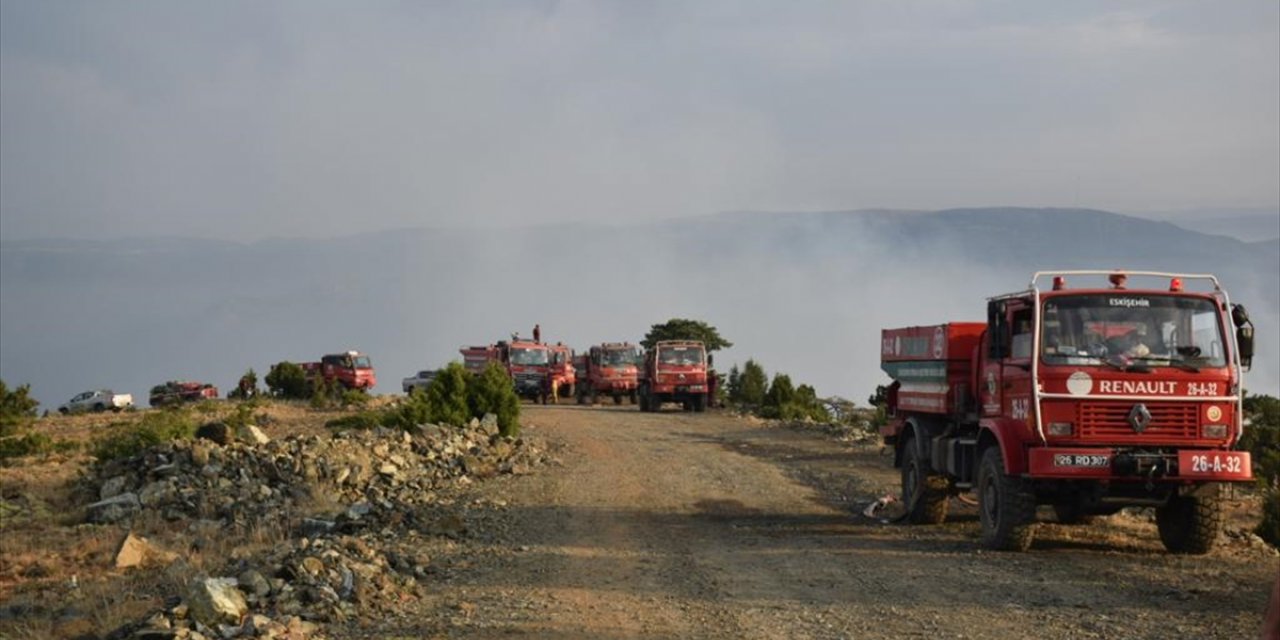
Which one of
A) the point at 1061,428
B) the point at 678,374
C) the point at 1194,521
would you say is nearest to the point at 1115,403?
the point at 1061,428

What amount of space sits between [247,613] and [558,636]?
9.32ft

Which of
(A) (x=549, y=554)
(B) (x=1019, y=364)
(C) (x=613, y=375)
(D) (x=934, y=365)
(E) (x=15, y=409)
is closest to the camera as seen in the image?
(B) (x=1019, y=364)

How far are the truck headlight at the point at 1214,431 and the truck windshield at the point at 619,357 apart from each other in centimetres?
4209

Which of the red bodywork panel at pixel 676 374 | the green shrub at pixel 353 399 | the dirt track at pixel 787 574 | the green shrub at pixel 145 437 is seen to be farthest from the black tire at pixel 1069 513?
the green shrub at pixel 353 399

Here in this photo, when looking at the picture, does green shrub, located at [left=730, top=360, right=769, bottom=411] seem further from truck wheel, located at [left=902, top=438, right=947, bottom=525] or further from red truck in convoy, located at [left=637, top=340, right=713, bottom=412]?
truck wheel, located at [left=902, top=438, right=947, bottom=525]

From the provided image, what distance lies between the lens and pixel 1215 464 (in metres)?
13.6

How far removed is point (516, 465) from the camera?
81.3ft

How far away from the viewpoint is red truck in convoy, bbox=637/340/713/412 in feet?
154

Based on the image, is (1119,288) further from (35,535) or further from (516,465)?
(35,535)

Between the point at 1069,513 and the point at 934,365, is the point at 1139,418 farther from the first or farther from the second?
the point at 934,365

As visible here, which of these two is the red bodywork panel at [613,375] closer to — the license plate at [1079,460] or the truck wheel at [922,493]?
the truck wheel at [922,493]

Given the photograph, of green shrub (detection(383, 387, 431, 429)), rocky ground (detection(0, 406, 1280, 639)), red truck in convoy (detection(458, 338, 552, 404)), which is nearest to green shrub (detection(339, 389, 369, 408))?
red truck in convoy (detection(458, 338, 552, 404))

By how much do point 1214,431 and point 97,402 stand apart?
68.4m

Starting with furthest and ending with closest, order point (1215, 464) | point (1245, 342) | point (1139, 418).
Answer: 1. point (1245, 342)
2. point (1139, 418)
3. point (1215, 464)
